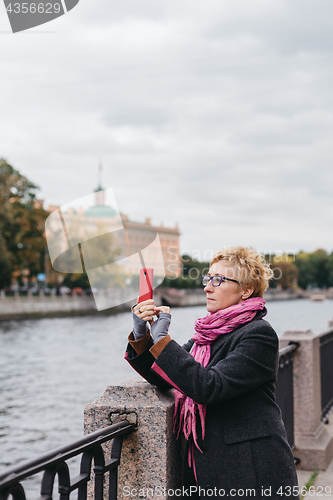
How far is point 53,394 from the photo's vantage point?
17.9 metres

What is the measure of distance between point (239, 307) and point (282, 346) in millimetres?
2829

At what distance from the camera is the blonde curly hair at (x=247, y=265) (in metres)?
2.25

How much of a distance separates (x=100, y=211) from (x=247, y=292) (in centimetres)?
68

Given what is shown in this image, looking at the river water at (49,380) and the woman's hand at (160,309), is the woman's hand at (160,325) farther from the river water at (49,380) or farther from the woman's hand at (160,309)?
the river water at (49,380)

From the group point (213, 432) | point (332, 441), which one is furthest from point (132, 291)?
point (332, 441)

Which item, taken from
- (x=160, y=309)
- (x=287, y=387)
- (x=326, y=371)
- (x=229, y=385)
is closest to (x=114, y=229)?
(x=160, y=309)

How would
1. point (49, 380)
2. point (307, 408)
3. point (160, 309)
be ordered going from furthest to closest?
point (49, 380) < point (307, 408) < point (160, 309)

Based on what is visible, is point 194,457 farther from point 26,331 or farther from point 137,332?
point 26,331

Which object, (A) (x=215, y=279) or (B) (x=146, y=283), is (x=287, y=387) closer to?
(A) (x=215, y=279)

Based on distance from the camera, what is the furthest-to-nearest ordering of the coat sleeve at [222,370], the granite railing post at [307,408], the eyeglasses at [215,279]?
the granite railing post at [307,408]
the eyeglasses at [215,279]
the coat sleeve at [222,370]

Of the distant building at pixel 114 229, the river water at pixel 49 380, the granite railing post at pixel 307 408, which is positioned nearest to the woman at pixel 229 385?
the distant building at pixel 114 229

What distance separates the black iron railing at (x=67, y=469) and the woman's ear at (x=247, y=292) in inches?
27.8

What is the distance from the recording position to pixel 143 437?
2311 mm

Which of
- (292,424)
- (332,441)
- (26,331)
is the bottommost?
(26,331)
